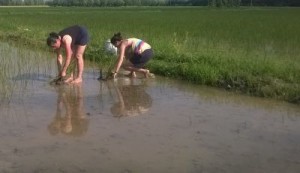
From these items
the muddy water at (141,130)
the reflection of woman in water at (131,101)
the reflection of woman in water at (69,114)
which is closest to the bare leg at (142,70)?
the muddy water at (141,130)

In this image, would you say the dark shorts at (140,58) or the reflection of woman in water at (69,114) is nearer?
the reflection of woman in water at (69,114)

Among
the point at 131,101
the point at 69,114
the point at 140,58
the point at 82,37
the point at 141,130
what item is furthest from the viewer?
the point at 140,58

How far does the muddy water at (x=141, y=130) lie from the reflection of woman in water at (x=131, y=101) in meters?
0.01

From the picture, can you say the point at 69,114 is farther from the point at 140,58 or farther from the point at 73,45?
the point at 140,58

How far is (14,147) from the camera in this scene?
4352 millimetres

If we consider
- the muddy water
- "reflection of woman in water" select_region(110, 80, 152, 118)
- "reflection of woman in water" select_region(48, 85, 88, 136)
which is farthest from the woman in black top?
"reflection of woman in water" select_region(110, 80, 152, 118)

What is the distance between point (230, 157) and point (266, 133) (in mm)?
949

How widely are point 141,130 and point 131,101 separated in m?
1.52

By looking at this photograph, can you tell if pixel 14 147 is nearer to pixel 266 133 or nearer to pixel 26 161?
pixel 26 161

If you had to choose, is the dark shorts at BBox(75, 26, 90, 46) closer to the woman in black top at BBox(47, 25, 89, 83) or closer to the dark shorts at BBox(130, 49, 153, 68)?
the woman in black top at BBox(47, 25, 89, 83)

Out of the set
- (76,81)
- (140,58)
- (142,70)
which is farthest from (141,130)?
(142,70)

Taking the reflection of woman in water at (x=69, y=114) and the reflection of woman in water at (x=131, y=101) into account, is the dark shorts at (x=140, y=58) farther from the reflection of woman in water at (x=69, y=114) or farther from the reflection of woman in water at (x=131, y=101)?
the reflection of woman in water at (x=69, y=114)

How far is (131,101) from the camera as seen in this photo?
6523 millimetres

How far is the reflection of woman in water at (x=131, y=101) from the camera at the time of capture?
5.86 metres
